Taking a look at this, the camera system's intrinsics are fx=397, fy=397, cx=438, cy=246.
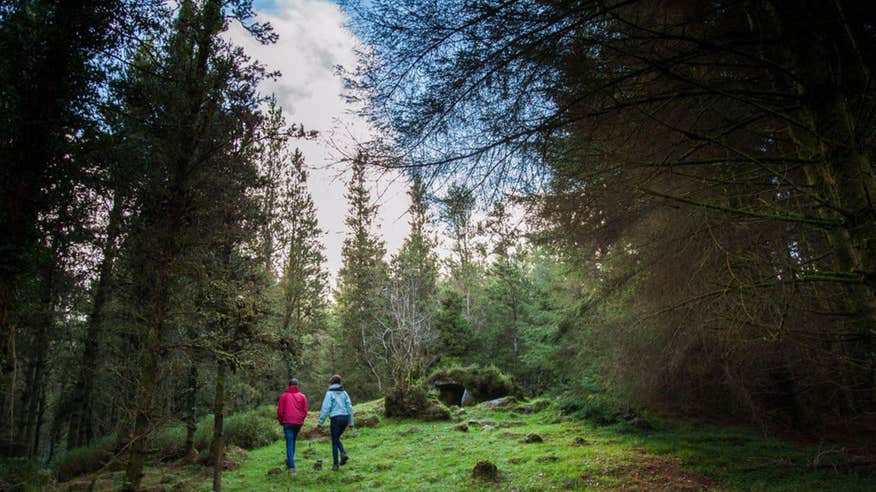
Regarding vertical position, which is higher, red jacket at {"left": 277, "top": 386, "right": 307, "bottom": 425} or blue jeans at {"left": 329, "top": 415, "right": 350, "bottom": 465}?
red jacket at {"left": 277, "top": 386, "right": 307, "bottom": 425}

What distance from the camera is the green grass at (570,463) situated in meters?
5.43

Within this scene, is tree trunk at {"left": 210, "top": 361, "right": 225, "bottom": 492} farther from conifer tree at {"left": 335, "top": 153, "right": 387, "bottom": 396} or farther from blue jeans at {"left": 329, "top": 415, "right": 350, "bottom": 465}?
conifer tree at {"left": 335, "top": 153, "right": 387, "bottom": 396}

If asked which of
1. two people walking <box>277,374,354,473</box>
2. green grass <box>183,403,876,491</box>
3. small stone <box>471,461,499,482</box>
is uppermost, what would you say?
two people walking <box>277,374,354,473</box>

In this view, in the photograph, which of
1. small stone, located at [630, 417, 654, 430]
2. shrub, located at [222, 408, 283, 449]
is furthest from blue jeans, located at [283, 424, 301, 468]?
small stone, located at [630, 417, 654, 430]

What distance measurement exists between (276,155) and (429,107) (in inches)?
630

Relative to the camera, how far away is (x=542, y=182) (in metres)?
3.42

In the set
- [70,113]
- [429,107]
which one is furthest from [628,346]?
[70,113]

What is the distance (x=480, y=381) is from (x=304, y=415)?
9701mm

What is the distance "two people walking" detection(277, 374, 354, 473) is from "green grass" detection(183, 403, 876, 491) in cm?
31

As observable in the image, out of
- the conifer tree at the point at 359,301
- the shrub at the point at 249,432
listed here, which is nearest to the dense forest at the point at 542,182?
the shrub at the point at 249,432

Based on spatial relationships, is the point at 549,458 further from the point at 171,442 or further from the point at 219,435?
the point at 171,442

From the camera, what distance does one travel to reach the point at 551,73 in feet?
9.64

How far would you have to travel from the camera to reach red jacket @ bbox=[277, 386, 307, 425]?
764 cm

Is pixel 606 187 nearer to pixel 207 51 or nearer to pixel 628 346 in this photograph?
pixel 628 346
